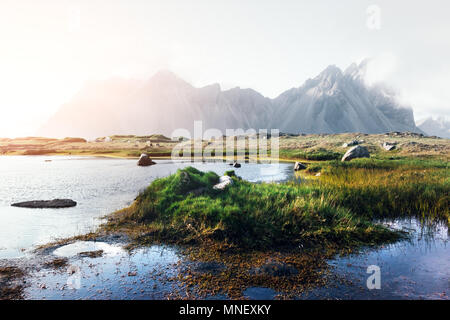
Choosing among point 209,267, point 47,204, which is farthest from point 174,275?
point 47,204

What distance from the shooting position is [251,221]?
35.1ft

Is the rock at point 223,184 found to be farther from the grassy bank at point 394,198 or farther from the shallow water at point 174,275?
the shallow water at point 174,275

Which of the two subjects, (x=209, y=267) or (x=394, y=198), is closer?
(x=209, y=267)

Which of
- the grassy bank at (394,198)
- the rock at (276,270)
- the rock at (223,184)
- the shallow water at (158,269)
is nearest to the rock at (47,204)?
the shallow water at (158,269)

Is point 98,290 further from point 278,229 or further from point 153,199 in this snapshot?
point 153,199

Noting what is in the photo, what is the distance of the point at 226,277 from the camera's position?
23.6 ft

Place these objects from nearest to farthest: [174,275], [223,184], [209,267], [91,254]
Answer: [174,275] < [209,267] < [91,254] < [223,184]

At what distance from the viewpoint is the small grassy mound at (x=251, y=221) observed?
10.0 m

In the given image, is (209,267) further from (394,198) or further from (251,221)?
(394,198)

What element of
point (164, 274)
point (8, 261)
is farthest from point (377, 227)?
point (8, 261)

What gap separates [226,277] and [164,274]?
1860 millimetres

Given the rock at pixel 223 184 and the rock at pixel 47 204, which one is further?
the rock at pixel 47 204

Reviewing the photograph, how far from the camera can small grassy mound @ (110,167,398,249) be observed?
1001 centimetres
